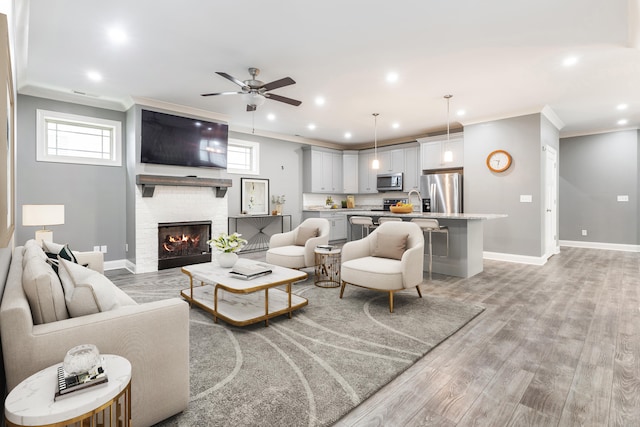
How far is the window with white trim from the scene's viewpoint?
6824 millimetres

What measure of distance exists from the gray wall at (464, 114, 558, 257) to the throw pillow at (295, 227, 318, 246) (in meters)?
3.41

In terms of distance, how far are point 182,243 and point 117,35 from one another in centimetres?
338

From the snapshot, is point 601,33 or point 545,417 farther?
point 601,33

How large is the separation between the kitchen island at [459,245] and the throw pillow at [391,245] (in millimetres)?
1222

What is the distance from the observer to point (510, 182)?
571cm

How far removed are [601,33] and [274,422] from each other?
4212mm

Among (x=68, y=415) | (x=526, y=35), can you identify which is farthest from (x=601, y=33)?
(x=68, y=415)

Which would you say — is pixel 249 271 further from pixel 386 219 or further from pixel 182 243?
pixel 182 243

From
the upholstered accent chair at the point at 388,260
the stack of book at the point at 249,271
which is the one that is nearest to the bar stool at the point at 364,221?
the upholstered accent chair at the point at 388,260

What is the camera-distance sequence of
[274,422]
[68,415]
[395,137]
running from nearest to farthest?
[68,415] < [274,422] < [395,137]

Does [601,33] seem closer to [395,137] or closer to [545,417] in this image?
[545,417]

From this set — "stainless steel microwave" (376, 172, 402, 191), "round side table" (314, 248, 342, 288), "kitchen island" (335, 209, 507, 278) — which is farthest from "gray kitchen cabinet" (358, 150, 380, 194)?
"round side table" (314, 248, 342, 288)

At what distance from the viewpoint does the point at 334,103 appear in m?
5.18

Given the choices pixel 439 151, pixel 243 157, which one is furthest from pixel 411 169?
pixel 243 157
